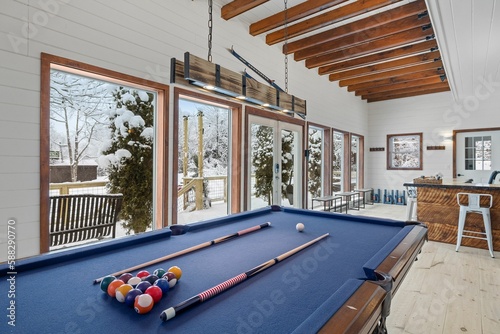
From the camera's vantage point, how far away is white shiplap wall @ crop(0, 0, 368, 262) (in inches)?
86.6

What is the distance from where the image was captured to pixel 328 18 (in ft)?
13.3

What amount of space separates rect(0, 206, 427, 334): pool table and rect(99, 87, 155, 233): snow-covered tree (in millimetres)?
1397

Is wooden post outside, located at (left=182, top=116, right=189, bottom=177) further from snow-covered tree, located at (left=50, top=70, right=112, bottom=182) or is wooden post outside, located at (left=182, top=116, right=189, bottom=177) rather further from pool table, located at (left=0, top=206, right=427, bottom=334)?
pool table, located at (left=0, top=206, right=427, bottom=334)

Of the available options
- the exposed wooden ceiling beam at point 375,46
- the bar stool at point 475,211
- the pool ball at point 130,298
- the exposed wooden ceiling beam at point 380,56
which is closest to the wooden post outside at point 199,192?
the pool ball at point 130,298

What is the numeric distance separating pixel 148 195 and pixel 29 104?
146 centimetres

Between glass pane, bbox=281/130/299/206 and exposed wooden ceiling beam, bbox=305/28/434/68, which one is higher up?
exposed wooden ceiling beam, bbox=305/28/434/68

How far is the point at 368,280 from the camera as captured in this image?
1236mm

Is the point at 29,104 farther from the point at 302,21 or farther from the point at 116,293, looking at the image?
the point at 302,21

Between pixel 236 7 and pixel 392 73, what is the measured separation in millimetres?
4314

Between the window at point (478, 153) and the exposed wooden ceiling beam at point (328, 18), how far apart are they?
580 centimetres

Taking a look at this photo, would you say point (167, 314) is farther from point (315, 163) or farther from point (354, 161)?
point (354, 161)

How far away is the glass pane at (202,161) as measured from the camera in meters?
3.80

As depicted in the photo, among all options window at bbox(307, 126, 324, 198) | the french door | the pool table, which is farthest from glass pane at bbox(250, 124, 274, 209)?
the pool table

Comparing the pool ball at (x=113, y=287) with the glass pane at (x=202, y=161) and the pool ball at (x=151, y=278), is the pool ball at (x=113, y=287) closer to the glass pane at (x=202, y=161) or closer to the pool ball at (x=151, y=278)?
the pool ball at (x=151, y=278)
